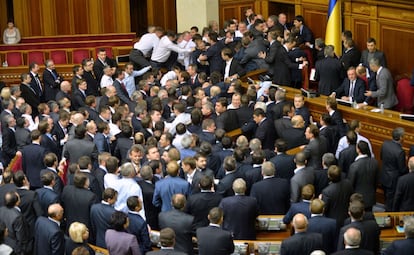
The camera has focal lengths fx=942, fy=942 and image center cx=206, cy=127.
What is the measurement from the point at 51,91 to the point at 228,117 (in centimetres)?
513

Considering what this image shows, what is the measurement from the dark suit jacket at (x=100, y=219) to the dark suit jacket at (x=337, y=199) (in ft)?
8.69

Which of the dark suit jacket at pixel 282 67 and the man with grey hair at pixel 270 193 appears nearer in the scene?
the man with grey hair at pixel 270 193

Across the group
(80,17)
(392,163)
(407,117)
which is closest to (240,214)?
(392,163)

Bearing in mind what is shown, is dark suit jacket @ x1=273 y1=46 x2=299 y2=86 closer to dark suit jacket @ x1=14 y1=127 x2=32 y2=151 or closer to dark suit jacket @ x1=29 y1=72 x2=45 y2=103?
→ dark suit jacket @ x1=29 y1=72 x2=45 y2=103

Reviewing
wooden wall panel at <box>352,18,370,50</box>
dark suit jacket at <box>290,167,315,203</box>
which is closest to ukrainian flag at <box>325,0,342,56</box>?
wooden wall panel at <box>352,18,370,50</box>

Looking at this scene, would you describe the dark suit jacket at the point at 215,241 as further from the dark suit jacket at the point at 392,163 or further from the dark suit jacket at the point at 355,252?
the dark suit jacket at the point at 392,163

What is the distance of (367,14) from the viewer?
63.3ft

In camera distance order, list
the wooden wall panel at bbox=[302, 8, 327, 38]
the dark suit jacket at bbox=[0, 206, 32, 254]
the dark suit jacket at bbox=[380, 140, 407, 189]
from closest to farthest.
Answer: the dark suit jacket at bbox=[0, 206, 32, 254] → the dark suit jacket at bbox=[380, 140, 407, 189] → the wooden wall panel at bbox=[302, 8, 327, 38]

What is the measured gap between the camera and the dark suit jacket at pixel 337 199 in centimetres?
1165

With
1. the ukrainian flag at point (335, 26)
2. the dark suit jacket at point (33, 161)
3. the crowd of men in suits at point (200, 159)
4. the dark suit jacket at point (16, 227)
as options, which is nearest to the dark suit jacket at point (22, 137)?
the crowd of men in suits at point (200, 159)

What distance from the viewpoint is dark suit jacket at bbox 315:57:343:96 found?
55.9ft

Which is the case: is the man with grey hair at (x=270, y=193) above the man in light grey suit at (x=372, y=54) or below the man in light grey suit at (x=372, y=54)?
below

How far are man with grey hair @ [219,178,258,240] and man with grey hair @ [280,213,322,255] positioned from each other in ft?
3.86

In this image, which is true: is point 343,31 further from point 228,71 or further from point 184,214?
point 184,214
